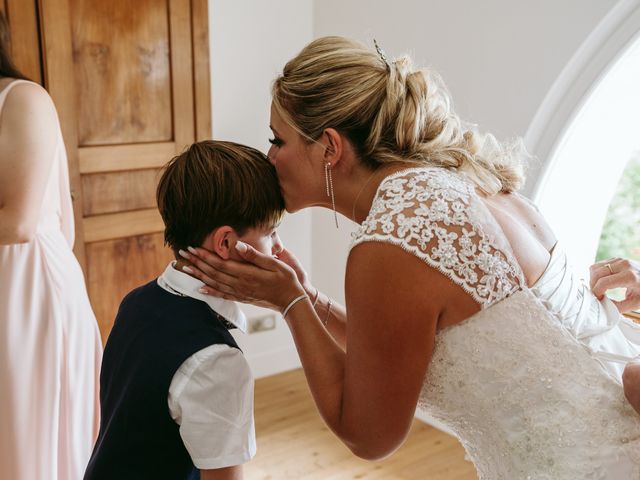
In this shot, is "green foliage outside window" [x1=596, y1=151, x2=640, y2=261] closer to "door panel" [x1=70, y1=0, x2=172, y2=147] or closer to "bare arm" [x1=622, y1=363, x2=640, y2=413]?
"bare arm" [x1=622, y1=363, x2=640, y2=413]

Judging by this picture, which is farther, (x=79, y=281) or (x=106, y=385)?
(x=79, y=281)

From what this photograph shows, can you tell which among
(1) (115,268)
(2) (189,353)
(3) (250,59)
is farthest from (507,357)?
(3) (250,59)

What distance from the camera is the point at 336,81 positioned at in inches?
52.4

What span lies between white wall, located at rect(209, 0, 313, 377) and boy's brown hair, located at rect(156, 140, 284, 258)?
2141 millimetres

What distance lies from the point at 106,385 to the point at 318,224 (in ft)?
8.35

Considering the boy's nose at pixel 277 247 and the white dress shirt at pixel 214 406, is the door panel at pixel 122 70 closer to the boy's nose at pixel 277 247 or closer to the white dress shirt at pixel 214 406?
the boy's nose at pixel 277 247

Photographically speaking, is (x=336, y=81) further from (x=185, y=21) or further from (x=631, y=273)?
(x=185, y=21)

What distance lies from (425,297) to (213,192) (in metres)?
0.42

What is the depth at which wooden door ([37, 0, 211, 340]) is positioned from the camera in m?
2.91

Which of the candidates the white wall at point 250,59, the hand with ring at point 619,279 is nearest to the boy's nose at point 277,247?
the hand with ring at point 619,279

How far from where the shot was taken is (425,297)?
1.22 metres

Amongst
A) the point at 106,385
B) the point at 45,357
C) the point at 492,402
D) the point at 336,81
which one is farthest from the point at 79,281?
the point at 492,402

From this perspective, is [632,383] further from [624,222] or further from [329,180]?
[624,222]

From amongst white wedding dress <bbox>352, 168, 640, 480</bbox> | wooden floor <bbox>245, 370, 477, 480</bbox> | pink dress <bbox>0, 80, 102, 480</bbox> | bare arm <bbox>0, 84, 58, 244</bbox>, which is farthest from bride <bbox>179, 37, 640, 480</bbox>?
wooden floor <bbox>245, 370, 477, 480</bbox>
